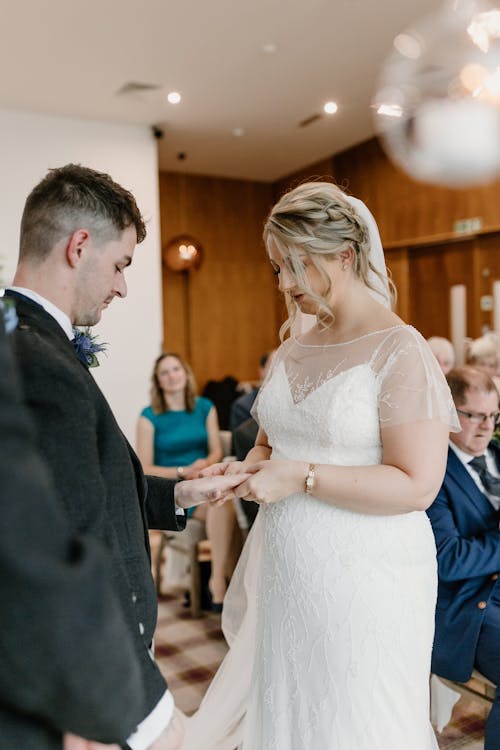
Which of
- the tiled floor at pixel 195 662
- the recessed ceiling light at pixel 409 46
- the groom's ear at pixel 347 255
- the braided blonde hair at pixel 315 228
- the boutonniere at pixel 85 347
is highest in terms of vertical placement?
the recessed ceiling light at pixel 409 46

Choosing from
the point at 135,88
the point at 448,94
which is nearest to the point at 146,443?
the point at 448,94

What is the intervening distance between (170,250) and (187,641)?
5.80m

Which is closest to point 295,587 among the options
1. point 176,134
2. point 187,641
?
point 187,641

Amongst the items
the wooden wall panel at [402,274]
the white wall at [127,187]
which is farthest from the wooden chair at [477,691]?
the wooden wall panel at [402,274]

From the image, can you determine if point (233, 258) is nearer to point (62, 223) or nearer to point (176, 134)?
point (176, 134)

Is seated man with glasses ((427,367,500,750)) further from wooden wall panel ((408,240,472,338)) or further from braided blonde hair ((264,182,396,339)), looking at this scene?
wooden wall panel ((408,240,472,338))

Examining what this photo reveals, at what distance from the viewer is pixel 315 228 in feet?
5.79

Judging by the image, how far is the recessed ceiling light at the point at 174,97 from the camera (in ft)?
19.6

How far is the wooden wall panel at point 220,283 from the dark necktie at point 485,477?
6.79 meters

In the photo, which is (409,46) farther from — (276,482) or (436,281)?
(436,281)

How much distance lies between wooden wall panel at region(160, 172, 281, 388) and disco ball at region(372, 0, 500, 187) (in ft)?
17.8

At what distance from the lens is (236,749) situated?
7.84 ft

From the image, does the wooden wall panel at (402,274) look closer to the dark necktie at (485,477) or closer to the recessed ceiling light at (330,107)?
the recessed ceiling light at (330,107)

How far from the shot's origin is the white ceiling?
4520 millimetres
